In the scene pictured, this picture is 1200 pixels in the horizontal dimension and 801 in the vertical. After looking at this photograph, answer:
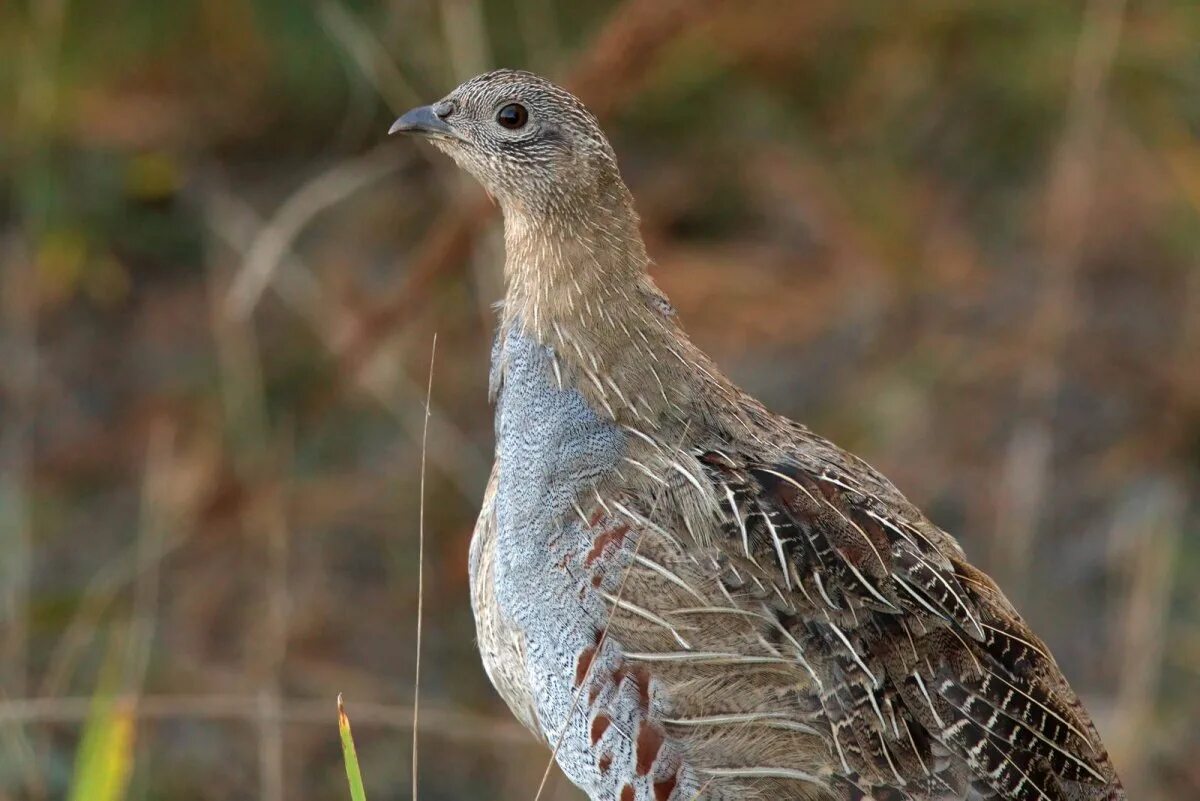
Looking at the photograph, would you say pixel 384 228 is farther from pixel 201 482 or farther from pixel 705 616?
pixel 705 616

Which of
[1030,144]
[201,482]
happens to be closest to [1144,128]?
[1030,144]

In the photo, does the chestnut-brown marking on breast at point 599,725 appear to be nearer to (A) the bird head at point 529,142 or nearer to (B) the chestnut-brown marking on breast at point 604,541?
(B) the chestnut-brown marking on breast at point 604,541

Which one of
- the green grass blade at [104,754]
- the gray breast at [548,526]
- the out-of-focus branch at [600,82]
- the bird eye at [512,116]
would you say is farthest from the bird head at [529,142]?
the green grass blade at [104,754]

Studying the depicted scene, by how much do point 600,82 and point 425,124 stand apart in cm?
143

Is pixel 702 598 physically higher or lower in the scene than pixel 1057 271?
lower

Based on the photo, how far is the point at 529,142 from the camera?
3672 millimetres

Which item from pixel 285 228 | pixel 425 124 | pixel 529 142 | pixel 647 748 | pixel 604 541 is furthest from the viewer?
pixel 285 228

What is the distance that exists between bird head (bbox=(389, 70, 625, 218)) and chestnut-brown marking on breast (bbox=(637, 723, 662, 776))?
46.0 inches

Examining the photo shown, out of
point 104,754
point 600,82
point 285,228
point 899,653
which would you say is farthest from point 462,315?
point 104,754

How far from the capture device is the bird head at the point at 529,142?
3662 mm

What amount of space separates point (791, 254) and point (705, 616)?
4975 mm

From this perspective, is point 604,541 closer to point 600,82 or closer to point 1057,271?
point 600,82

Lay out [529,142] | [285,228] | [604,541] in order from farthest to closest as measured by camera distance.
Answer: [285,228] < [529,142] < [604,541]

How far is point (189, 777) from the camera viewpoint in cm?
740
